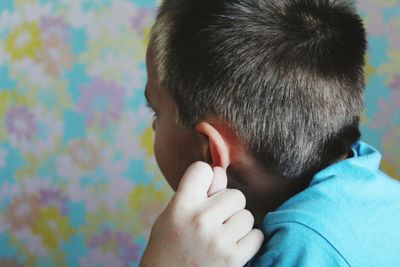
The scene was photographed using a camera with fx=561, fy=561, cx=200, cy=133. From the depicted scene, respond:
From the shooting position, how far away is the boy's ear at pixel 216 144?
75 centimetres

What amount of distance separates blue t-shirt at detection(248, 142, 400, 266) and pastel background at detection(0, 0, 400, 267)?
27.6 inches

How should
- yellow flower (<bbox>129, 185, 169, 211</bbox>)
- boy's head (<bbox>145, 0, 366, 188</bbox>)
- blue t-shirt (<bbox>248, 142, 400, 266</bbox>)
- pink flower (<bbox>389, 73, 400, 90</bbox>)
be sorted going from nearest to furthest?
blue t-shirt (<bbox>248, 142, 400, 266</bbox>)
boy's head (<bbox>145, 0, 366, 188</bbox>)
pink flower (<bbox>389, 73, 400, 90</bbox>)
yellow flower (<bbox>129, 185, 169, 211</bbox>)

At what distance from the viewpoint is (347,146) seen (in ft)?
2.63

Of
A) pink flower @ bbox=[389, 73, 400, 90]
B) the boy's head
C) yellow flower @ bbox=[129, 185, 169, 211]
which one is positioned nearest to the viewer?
the boy's head

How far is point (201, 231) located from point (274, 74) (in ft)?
0.73

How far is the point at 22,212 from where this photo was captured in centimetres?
150

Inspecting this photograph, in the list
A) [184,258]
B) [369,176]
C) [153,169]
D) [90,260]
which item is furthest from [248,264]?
[90,260]

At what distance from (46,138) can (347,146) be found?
0.89 metres

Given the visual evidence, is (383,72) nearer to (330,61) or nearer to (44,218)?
(330,61)

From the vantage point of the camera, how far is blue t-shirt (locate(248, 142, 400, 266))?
62 cm

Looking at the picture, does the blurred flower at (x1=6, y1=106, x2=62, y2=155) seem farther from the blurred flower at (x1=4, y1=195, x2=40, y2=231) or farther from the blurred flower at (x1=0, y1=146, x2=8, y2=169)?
the blurred flower at (x1=4, y1=195, x2=40, y2=231)

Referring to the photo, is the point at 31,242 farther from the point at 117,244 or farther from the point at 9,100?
the point at 9,100

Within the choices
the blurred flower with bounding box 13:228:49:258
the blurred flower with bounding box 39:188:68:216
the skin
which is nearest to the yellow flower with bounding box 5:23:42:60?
the blurred flower with bounding box 39:188:68:216

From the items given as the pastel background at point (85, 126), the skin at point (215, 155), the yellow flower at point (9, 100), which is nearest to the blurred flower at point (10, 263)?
the pastel background at point (85, 126)
